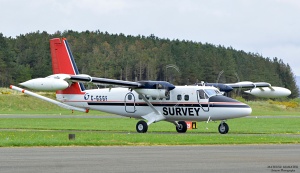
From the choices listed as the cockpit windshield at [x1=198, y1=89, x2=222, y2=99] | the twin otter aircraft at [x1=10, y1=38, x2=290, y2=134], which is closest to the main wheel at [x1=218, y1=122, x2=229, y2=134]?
the twin otter aircraft at [x1=10, y1=38, x2=290, y2=134]

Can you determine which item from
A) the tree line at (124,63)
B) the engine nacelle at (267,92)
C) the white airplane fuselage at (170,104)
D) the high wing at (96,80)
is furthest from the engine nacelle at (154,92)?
the tree line at (124,63)

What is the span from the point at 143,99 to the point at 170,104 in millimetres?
1689

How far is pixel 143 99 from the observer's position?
4591cm

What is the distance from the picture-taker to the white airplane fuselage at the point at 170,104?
43.7m

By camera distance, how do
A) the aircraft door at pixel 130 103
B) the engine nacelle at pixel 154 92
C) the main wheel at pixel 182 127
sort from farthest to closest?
the aircraft door at pixel 130 103
the main wheel at pixel 182 127
the engine nacelle at pixel 154 92

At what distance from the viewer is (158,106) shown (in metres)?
45.9

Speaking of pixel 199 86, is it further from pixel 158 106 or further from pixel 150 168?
pixel 150 168

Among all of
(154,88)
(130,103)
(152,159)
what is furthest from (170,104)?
(152,159)

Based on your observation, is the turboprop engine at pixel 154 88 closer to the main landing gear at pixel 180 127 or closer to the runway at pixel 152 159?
the main landing gear at pixel 180 127

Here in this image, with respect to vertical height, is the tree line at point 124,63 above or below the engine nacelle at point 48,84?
above

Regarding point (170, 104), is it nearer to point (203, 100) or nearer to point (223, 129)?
point (203, 100)

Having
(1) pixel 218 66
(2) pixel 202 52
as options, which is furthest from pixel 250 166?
(2) pixel 202 52

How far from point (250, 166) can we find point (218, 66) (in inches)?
6257

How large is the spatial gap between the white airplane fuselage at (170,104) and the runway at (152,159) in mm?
13454
